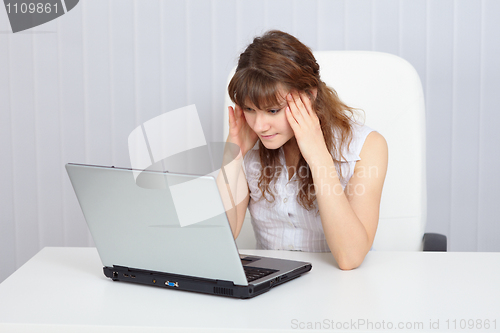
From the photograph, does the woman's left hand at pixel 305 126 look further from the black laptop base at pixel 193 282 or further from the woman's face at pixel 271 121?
the black laptop base at pixel 193 282

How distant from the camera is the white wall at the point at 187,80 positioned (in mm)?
2088

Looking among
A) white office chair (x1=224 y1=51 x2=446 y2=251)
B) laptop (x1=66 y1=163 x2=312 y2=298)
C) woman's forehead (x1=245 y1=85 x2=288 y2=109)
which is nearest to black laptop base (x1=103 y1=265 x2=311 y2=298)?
laptop (x1=66 y1=163 x2=312 y2=298)

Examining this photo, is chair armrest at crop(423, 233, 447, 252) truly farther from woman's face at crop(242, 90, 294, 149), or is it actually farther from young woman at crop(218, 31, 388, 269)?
woman's face at crop(242, 90, 294, 149)

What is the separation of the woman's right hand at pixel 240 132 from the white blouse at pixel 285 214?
0.08 meters

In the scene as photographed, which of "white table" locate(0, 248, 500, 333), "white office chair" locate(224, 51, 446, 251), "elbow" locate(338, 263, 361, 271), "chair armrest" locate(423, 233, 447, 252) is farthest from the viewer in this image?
"white office chair" locate(224, 51, 446, 251)

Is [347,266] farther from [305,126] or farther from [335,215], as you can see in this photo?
[305,126]

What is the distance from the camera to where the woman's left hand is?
3.95ft

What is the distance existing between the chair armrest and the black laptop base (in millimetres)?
509

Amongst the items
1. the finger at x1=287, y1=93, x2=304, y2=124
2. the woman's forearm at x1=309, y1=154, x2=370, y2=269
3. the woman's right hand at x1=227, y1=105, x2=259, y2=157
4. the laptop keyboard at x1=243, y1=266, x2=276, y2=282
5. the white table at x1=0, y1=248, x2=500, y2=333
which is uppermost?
the finger at x1=287, y1=93, x2=304, y2=124

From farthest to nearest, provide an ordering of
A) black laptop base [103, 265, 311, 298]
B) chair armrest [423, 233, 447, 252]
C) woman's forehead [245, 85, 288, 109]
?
chair armrest [423, 233, 447, 252], woman's forehead [245, 85, 288, 109], black laptop base [103, 265, 311, 298]

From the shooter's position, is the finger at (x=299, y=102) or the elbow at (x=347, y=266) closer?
the elbow at (x=347, y=266)

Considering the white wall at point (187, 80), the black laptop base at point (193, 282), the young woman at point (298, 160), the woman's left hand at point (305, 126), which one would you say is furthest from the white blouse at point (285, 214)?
the white wall at point (187, 80)

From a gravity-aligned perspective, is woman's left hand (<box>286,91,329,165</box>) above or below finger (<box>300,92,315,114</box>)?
below

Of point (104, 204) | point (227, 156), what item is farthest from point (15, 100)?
point (104, 204)
